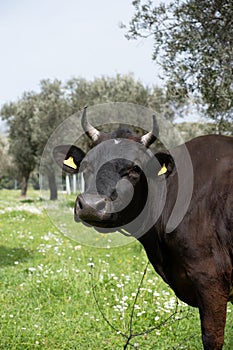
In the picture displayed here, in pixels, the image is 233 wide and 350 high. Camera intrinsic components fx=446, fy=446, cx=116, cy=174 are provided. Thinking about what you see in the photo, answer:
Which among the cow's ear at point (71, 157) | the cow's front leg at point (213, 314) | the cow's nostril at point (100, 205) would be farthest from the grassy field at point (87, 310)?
the cow's ear at point (71, 157)

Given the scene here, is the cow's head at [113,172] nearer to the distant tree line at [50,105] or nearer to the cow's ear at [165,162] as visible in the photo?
the cow's ear at [165,162]

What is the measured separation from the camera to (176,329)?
653 centimetres

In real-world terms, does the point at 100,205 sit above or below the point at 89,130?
below

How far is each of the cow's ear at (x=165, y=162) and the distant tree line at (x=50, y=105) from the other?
22.7m

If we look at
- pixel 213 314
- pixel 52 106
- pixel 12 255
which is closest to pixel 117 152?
pixel 213 314

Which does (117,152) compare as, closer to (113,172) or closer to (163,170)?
(113,172)

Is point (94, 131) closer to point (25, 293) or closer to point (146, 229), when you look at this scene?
point (146, 229)

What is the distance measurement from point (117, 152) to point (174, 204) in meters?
0.82

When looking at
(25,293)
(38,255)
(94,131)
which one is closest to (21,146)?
(38,255)

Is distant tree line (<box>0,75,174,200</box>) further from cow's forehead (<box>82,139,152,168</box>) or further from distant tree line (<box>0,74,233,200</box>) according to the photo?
cow's forehead (<box>82,139,152,168</box>)

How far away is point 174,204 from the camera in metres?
4.68

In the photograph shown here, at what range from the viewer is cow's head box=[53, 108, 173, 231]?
4.11m

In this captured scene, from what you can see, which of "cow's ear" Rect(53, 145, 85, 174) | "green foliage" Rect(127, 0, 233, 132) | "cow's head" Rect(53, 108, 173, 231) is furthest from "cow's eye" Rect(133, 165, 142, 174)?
"green foliage" Rect(127, 0, 233, 132)

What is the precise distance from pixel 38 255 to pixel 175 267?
7.37 meters
